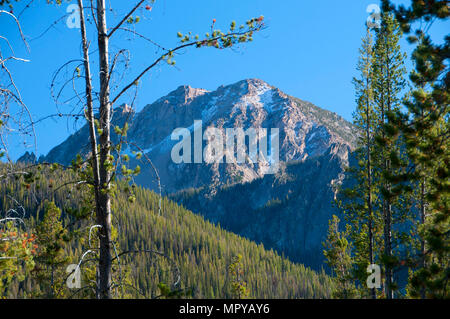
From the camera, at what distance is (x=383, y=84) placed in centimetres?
2102

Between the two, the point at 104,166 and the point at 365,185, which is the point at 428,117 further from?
the point at 365,185

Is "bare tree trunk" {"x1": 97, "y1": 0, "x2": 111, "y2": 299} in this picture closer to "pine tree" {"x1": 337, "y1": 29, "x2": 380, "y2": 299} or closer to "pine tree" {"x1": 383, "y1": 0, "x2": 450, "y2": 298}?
"pine tree" {"x1": 383, "y1": 0, "x2": 450, "y2": 298}

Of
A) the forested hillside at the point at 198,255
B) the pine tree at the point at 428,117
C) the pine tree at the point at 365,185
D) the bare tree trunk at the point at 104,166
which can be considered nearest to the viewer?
the bare tree trunk at the point at 104,166

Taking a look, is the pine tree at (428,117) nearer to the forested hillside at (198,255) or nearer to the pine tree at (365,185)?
the pine tree at (365,185)

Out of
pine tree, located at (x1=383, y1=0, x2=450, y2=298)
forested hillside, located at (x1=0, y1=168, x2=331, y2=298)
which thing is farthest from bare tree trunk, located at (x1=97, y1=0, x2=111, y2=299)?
forested hillside, located at (x1=0, y1=168, x2=331, y2=298)

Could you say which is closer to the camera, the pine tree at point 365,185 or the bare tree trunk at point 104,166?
the bare tree trunk at point 104,166

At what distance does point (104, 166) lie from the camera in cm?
607

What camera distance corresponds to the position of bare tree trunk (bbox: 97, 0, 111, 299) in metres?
6.05

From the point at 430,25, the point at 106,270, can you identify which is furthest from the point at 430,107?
the point at 106,270

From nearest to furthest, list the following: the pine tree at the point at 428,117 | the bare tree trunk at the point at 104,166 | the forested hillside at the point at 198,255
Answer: the bare tree trunk at the point at 104,166, the pine tree at the point at 428,117, the forested hillside at the point at 198,255

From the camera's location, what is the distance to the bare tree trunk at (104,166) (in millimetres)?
6051

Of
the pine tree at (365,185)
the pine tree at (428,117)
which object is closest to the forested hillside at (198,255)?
the pine tree at (365,185)

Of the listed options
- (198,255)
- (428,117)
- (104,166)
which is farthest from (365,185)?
(198,255)
